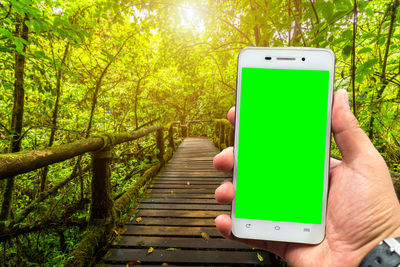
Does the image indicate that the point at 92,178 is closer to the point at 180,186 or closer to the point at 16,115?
the point at 16,115

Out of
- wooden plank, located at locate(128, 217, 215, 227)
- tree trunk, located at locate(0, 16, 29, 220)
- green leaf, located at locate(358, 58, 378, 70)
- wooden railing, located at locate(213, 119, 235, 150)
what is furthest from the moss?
wooden railing, located at locate(213, 119, 235, 150)

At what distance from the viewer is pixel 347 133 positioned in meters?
1.11

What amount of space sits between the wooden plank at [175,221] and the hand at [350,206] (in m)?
1.75

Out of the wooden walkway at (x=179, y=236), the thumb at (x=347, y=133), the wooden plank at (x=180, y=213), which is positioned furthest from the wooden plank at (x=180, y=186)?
the thumb at (x=347, y=133)

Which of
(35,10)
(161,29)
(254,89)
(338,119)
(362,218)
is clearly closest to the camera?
(362,218)

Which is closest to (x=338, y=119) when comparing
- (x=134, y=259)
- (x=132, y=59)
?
(x=134, y=259)

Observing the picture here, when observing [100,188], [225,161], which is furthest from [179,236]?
[225,161]

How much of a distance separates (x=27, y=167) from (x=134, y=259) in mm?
1552

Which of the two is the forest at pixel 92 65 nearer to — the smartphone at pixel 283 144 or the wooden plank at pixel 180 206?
the smartphone at pixel 283 144

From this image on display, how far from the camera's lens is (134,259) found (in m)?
2.13

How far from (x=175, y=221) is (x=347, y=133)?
98.7 inches

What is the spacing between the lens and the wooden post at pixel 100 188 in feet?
7.12

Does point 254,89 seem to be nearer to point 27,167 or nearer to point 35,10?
point 27,167

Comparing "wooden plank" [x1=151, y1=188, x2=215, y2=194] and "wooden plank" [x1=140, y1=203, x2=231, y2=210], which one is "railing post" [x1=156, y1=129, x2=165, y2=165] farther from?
"wooden plank" [x1=140, y1=203, x2=231, y2=210]
